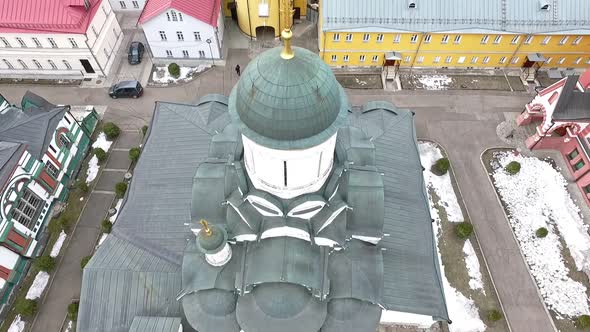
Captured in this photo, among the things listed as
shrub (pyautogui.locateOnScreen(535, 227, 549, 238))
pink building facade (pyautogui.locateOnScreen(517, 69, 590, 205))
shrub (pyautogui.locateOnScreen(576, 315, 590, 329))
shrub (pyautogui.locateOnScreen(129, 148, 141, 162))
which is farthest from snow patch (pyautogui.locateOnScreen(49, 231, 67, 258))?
pink building facade (pyautogui.locateOnScreen(517, 69, 590, 205))

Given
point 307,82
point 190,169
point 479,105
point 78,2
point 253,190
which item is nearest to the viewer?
point 307,82

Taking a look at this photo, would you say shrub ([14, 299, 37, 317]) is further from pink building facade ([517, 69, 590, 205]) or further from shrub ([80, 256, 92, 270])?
pink building facade ([517, 69, 590, 205])

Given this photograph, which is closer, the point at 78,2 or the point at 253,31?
the point at 78,2

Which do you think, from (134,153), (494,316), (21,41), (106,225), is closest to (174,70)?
(134,153)

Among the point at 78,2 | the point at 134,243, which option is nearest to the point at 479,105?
the point at 134,243

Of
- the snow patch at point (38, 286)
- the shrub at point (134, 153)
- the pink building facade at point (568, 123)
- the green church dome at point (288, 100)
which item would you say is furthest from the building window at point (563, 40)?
the snow patch at point (38, 286)

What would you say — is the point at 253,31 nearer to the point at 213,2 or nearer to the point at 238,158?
the point at 213,2
